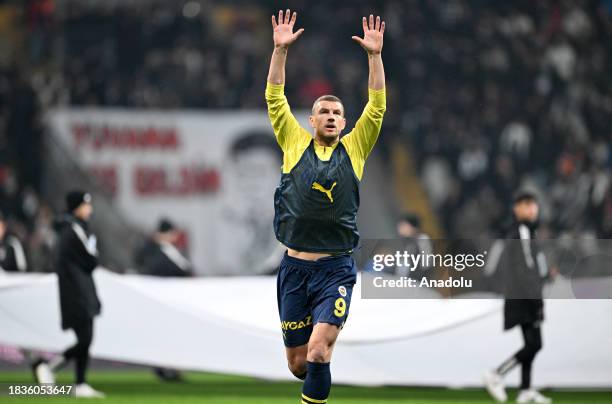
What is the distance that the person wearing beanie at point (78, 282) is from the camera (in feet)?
40.7

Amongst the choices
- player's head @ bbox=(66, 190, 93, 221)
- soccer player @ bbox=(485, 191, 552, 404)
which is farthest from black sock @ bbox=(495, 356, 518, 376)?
player's head @ bbox=(66, 190, 93, 221)

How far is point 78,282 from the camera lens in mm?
12477

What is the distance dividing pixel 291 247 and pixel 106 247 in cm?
1296

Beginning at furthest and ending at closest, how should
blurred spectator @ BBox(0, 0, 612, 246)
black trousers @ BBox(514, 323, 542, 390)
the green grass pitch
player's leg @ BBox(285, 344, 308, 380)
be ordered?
1. blurred spectator @ BBox(0, 0, 612, 246)
2. the green grass pitch
3. black trousers @ BBox(514, 323, 542, 390)
4. player's leg @ BBox(285, 344, 308, 380)

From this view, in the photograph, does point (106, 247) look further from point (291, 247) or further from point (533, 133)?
point (291, 247)

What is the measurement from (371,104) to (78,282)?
5120 mm

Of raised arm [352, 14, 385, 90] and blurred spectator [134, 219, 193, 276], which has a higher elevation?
raised arm [352, 14, 385, 90]

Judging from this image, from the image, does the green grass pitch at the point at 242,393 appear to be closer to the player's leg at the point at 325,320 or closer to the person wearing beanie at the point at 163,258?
the person wearing beanie at the point at 163,258

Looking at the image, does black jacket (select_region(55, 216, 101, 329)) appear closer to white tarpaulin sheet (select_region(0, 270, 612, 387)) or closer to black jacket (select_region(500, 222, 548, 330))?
white tarpaulin sheet (select_region(0, 270, 612, 387))

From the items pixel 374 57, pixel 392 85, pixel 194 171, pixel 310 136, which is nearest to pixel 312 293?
pixel 310 136

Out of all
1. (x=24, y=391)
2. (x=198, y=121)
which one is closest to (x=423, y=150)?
(x=198, y=121)

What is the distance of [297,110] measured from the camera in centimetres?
2141

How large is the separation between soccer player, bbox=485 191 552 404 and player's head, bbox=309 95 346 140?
13.8ft

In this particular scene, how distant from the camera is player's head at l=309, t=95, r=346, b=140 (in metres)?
8.34
